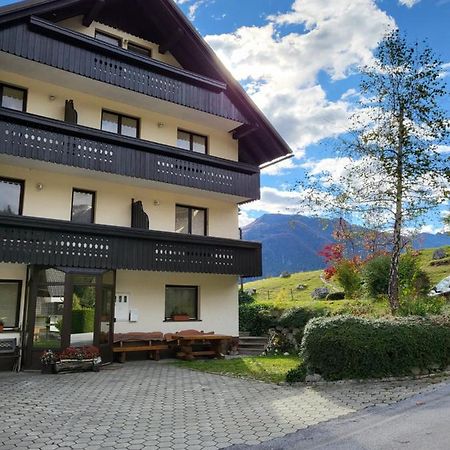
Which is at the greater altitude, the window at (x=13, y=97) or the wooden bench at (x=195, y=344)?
the window at (x=13, y=97)

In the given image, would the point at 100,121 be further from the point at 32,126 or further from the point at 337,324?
the point at 337,324

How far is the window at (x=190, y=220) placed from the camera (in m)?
18.4

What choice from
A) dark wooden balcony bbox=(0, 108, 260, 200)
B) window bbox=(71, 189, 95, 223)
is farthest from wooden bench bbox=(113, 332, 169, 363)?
dark wooden balcony bbox=(0, 108, 260, 200)

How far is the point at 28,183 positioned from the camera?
48.4 feet

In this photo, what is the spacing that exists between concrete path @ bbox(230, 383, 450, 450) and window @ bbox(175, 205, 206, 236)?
462 inches

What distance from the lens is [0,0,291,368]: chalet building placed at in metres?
13.7

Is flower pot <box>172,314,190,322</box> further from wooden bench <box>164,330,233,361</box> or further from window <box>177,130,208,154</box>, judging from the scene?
window <box>177,130,208,154</box>

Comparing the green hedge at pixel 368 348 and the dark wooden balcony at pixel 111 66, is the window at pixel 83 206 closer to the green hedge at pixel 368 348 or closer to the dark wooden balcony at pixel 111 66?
the dark wooden balcony at pixel 111 66

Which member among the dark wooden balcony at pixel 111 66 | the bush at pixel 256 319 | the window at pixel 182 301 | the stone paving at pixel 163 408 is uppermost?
the dark wooden balcony at pixel 111 66

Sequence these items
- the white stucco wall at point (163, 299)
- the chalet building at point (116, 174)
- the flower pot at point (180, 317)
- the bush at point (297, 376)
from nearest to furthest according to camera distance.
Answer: the bush at point (297, 376) → the chalet building at point (116, 174) → the white stucco wall at point (163, 299) → the flower pot at point (180, 317)

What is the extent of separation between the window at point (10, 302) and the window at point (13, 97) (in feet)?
18.5

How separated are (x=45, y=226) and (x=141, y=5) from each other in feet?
31.6

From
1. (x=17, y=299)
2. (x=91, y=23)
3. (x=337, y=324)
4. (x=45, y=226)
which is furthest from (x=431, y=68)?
(x=17, y=299)

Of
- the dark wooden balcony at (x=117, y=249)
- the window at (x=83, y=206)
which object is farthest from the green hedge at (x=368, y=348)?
the window at (x=83, y=206)
